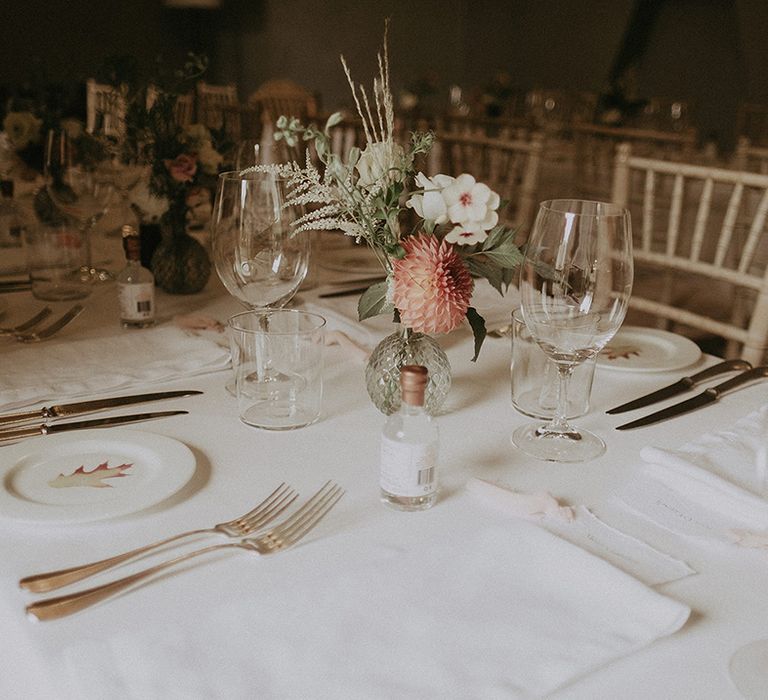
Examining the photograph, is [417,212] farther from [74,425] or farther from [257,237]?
[74,425]

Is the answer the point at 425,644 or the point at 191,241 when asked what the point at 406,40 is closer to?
the point at 191,241

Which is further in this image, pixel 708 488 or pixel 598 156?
pixel 598 156

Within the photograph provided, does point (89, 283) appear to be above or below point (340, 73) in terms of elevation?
below

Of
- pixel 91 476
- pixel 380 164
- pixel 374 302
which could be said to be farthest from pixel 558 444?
pixel 91 476

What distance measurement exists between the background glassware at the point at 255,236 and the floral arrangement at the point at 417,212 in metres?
0.10

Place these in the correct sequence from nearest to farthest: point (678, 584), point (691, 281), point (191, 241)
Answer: point (678, 584) < point (191, 241) < point (691, 281)

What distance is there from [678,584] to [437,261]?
1.31ft

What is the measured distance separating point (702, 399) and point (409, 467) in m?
0.49

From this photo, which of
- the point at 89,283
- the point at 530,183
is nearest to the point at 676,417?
the point at 89,283

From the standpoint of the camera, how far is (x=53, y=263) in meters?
1.46

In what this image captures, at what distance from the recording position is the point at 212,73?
29.1ft

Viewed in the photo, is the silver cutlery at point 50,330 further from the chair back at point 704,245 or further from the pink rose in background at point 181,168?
the chair back at point 704,245

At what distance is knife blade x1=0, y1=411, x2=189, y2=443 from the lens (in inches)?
35.7

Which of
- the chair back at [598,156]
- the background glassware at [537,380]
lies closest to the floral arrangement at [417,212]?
the background glassware at [537,380]
